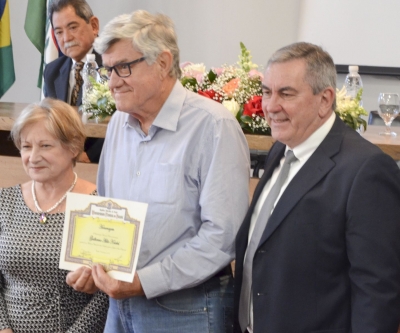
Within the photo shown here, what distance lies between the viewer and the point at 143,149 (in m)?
1.98

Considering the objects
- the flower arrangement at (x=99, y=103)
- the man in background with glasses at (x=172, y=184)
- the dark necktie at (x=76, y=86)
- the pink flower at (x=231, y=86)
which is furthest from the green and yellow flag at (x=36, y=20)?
the man in background with glasses at (x=172, y=184)

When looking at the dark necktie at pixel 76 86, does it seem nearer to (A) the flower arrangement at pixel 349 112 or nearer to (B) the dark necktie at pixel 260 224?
(A) the flower arrangement at pixel 349 112

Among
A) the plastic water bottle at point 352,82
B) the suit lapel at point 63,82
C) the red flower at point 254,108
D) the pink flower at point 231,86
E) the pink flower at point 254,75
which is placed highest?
the pink flower at point 254,75

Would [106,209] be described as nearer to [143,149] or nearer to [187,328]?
[143,149]

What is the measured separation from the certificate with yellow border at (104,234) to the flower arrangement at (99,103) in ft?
3.50

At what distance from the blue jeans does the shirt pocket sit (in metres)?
0.30

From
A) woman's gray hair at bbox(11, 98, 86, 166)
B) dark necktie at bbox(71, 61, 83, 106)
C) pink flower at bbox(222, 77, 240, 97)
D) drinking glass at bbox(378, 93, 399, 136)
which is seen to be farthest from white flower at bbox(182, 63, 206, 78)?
dark necktie at bbox(71, 61, 83, 106)

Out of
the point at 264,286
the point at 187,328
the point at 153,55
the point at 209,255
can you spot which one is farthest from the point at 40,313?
the point at 153,55

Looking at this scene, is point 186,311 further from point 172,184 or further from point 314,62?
point 314,62

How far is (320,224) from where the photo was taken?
1.67m

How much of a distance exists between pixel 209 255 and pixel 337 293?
396mm

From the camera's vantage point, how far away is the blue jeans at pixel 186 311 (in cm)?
193

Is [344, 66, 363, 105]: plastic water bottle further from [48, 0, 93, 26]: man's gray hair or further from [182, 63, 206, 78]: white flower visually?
[48, 0, 93, 26]: man's gray hair

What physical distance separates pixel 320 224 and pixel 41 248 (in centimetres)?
104
